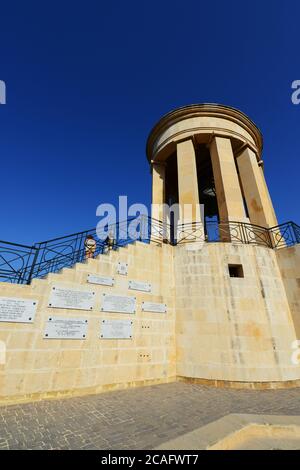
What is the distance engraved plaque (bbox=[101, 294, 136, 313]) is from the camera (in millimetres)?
6484

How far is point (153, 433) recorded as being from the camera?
11.5ft

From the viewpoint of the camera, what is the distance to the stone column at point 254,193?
1174cm

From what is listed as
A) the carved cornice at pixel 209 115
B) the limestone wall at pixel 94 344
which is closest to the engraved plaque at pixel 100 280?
the limestone wall at pixel 94 344

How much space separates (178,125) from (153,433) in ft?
49.0

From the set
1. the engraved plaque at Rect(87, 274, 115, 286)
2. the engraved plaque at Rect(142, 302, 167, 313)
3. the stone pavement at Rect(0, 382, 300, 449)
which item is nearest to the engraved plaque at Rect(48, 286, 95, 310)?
the engraved plaque at Rect(87, 274, 115, 286)

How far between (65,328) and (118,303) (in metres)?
1.70

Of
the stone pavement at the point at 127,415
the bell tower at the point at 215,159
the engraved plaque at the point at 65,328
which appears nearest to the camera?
the stone pavement at the point at 127,415

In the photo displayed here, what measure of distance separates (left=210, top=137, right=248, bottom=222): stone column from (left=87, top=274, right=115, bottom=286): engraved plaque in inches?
281

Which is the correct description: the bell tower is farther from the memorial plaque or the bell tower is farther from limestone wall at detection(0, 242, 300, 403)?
the memorial plaque

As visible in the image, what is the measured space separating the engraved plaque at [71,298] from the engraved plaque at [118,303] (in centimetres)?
42

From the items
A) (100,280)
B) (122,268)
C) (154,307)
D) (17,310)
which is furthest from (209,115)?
(17,310)

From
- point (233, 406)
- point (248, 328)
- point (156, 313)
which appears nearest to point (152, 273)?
point (156, 313)

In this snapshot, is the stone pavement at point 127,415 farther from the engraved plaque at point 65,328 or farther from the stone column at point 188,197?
the stone column at point 188,197
